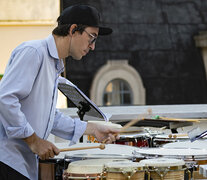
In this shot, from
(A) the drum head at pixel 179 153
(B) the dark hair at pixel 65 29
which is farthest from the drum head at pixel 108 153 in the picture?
(B) the dark hair at pixel 65 29

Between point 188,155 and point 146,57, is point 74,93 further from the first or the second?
point 146,57

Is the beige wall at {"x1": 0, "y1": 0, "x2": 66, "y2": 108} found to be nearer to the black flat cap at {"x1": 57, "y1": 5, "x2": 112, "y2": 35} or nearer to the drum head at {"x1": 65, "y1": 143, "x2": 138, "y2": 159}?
the drum head at {"x1": 65, "y1": 143, "x2": 138, "y2": 159}

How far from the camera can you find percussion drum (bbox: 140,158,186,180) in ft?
7.16

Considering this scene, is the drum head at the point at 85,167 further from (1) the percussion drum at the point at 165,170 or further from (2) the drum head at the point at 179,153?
(2) the drum head at the point at 179,153

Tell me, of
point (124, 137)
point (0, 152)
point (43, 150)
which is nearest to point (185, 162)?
point (43, 150)

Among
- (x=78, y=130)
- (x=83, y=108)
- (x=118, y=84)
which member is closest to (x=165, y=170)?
(x=78, y=130)

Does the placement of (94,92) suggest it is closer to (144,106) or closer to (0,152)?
(144,106)

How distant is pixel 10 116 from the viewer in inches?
78.0

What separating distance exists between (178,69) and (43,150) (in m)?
5.73

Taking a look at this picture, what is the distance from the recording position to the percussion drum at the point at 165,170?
218cm

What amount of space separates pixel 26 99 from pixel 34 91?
1.7 inches

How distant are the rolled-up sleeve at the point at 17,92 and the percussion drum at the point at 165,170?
521 millimetres

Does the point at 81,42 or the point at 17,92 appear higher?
the point at 81,42

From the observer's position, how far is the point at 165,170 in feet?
7.16
